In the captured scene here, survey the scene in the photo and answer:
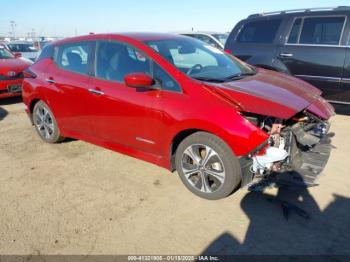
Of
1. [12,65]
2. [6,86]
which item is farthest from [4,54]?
[6,86]

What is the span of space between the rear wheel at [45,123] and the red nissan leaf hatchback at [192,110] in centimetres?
46

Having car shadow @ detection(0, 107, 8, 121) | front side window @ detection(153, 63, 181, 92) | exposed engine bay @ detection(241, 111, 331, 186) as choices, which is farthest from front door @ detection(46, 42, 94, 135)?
car shadow @ detection(0, 107, 8, 121)

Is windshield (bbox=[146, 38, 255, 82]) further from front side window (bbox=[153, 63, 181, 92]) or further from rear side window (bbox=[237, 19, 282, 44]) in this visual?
rear side window (bbox=[237, 19, 282, 44])

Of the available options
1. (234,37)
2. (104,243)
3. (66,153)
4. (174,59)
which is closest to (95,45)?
(174,59)

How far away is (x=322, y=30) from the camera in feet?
19.4

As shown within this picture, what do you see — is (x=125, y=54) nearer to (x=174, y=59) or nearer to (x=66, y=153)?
(x=174, y=59)

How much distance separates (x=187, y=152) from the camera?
11.4 ft

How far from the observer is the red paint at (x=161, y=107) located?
Answer: 10.2 ft

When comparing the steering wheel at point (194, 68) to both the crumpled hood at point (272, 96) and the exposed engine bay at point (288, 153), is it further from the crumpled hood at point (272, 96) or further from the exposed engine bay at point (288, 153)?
the exposed engine bay at point (288, 153)

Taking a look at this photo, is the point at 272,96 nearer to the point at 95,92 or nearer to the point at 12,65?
the point at 95,92

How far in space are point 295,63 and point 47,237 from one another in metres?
5.15

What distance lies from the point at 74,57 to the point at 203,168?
2.55 m

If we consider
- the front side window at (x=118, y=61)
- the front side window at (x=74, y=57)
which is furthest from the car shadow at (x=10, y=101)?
the front side window at (x=118, y=61)

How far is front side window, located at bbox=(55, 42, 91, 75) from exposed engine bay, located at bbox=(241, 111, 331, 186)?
2.41m
